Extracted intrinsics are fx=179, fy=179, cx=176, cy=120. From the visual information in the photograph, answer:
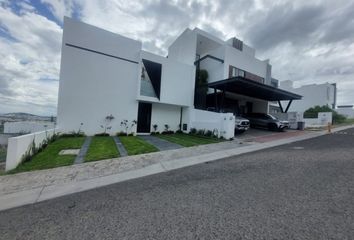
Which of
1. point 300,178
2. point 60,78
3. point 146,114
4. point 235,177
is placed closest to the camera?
point 300,178

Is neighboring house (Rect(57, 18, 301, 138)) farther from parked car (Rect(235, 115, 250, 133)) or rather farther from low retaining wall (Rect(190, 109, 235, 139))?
parked car (Rect(235, 115, 250, 133))

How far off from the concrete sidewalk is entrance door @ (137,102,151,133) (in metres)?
7.61

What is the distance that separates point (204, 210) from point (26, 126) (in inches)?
591

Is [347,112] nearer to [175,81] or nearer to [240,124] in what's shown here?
[240,124]

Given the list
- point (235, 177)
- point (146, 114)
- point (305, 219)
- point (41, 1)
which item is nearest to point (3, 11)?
point (41, 1)

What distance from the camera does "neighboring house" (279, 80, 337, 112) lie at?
40.6 meters

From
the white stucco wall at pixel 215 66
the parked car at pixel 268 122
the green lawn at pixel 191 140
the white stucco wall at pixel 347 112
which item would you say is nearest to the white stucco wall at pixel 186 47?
the white stucco wall at pixel 215 66

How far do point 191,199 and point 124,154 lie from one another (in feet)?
17.0

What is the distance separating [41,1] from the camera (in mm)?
9586

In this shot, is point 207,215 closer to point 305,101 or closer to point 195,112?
point 195,112

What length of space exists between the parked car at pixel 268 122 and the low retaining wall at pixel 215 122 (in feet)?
22.7

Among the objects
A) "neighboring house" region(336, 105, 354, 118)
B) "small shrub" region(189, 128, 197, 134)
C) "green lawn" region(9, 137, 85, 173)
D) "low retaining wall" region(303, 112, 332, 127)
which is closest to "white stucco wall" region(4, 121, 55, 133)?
"green lawn" region(9, 137, 85, 173)

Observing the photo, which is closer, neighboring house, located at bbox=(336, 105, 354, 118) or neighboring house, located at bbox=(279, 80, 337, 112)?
neighboring house, located at bbox=(279, 80, 337, 112)

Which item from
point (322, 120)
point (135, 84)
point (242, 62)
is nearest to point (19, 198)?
point (135, 84)
